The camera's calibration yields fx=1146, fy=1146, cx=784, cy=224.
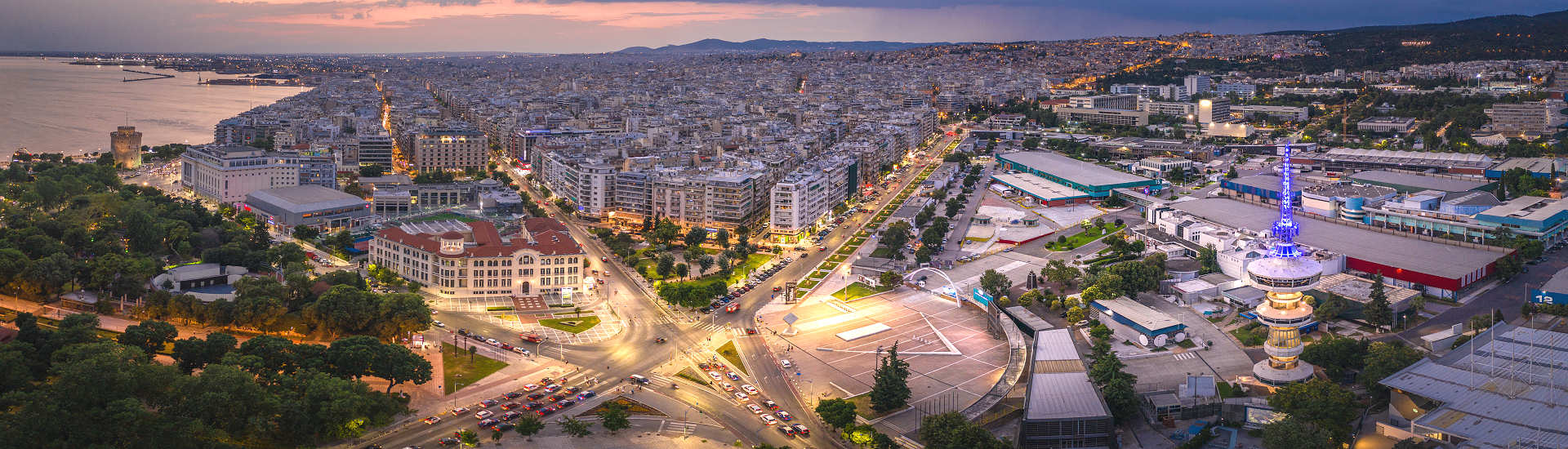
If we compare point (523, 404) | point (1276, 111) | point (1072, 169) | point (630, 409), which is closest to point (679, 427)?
point (630, 409)

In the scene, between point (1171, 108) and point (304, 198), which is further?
point (1171, 108)

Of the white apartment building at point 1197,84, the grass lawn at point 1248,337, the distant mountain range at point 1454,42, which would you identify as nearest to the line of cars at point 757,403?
the grass lawn at point 1248,337

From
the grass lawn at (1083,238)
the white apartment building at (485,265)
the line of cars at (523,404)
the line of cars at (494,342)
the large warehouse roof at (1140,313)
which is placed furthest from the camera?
the grass lawn at (1083,238)

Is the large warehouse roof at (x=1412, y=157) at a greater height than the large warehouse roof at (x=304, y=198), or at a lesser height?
greater

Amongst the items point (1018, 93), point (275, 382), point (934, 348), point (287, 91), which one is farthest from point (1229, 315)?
point (287, 91)

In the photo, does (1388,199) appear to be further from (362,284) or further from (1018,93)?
(1018,93)

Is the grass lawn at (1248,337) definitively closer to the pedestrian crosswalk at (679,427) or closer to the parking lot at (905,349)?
the parking lot at (905,349)

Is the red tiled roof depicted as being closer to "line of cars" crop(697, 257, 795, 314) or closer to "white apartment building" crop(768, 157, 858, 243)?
"line of cars" crop(697, 257, 795, 314)

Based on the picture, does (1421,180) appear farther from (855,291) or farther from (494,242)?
(494,242)
